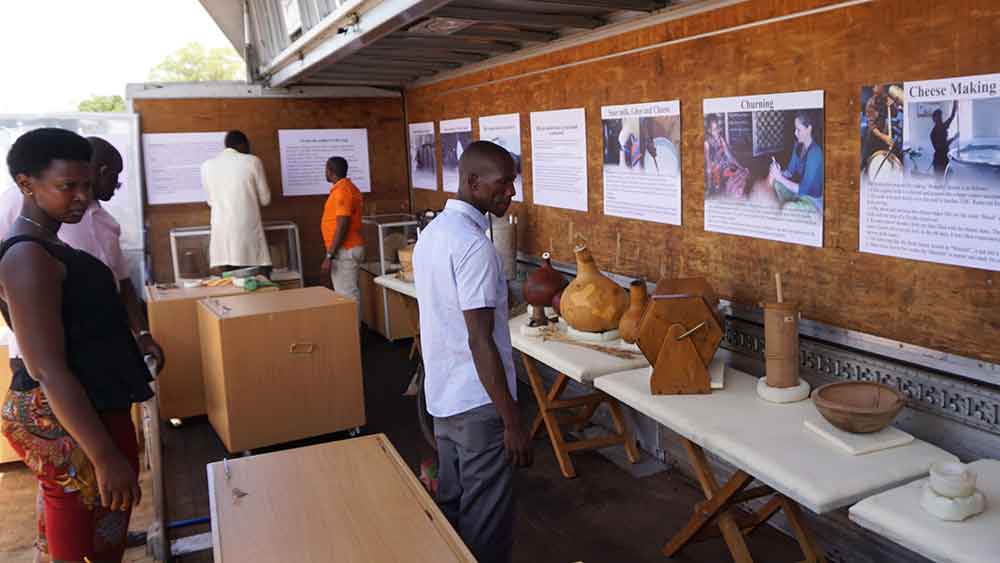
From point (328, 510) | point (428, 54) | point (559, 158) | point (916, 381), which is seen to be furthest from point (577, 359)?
point (428, 54)

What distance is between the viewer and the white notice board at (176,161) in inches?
269

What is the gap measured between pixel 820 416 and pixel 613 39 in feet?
7.16

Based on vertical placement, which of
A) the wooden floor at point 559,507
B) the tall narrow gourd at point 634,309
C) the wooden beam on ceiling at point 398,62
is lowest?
the wooden floor at point 559,507

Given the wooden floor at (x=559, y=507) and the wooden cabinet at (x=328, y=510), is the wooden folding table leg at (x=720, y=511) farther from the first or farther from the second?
the wooden cabinet at (x=328, y=510)

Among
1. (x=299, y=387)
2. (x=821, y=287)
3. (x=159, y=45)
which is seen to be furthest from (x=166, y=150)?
(x=159, y=45)

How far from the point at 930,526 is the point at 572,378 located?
6.02 ft

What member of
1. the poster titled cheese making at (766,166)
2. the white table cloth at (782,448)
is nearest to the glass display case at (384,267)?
the poster titled cheese making at (766,166)

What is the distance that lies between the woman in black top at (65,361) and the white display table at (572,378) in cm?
161

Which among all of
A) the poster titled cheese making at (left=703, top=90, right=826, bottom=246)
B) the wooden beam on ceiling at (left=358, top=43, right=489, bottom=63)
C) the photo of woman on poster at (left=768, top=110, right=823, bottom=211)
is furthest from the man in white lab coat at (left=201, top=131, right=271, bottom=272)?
the photo of woman on poster at (left=768, top=110, right=823, bottom=211)

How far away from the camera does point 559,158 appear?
14.6ft

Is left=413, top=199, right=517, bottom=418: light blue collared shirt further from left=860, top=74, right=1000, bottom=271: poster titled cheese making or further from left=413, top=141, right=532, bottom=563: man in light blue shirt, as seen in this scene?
left=860, top=74, right=1000, bottom=271: poster titled cheese making

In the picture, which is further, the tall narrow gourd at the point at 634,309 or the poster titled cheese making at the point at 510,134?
the poster titled cheese making at the point at 510,134

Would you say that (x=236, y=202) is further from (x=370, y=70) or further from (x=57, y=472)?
(x=57, y=472)

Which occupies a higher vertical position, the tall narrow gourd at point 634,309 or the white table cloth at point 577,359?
the tall narrow gourd at point 634,309
